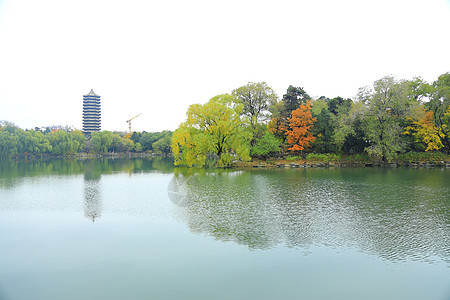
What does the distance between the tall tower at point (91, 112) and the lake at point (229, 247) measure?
130517 millimetres

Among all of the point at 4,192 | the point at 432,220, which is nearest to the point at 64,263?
the point at 432,220

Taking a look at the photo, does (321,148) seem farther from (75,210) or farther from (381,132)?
(75,210)

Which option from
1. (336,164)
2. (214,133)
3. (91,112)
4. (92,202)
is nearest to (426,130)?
(336,164)

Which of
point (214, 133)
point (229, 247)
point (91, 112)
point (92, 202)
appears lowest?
point (229, 247)

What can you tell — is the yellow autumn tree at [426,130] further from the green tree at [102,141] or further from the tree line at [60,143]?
the green tree at [102,141]

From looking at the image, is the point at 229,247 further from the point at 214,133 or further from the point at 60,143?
the point at 60,143

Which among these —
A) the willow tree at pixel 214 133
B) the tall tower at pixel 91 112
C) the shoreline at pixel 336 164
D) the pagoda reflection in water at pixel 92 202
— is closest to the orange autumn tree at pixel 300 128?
the shoreline at pixel 336 164

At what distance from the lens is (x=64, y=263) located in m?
8.59

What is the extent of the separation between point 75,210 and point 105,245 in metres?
5.84

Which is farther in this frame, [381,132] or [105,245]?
[381,132]

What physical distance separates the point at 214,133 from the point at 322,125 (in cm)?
1505

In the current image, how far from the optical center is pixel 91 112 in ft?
452

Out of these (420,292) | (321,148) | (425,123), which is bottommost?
(420,292)

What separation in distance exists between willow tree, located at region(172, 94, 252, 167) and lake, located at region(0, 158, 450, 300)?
61.5ft
